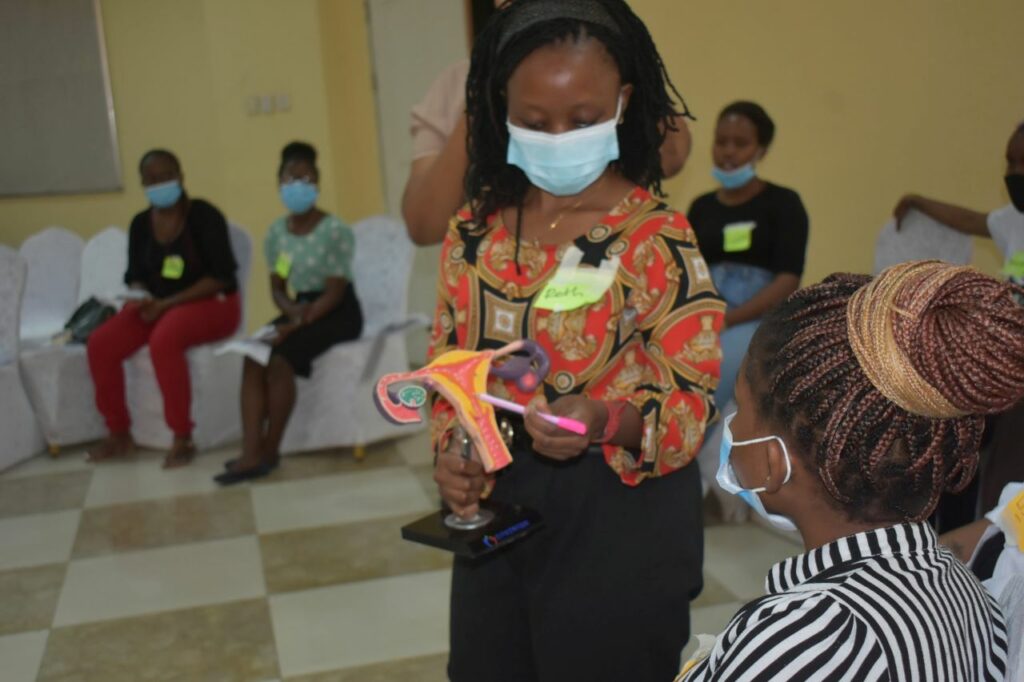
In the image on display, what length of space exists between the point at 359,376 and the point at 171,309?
0.97m

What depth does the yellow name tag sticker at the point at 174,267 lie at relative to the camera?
175 inches

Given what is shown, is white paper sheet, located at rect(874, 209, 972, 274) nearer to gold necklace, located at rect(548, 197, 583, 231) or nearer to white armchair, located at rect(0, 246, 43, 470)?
gold necklace, located at rect(548, 197, 583, 231)

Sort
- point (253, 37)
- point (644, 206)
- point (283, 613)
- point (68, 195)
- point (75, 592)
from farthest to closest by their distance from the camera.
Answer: point (68, 195), point (253, 37), point (75, 592), point (283, 613), point (644, 206)

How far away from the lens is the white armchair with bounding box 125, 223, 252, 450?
4.46 m

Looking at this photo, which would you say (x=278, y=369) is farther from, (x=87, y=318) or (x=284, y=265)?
(x=87, y=318)

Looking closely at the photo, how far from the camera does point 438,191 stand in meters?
1.62

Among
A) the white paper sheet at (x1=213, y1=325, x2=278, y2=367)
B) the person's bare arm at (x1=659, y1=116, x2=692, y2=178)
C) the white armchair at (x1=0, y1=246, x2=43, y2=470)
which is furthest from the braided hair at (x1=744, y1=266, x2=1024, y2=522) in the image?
the white armchair at (x1=0, y1=246, x2=43, y2=470)

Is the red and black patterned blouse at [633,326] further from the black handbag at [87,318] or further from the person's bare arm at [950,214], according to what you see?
the black handbag at [87,318]

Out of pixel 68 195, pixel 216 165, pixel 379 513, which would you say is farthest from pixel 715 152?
pixel 68 195

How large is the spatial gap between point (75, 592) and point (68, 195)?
4143 mm

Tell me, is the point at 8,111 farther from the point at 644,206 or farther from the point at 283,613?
the point at 644,206

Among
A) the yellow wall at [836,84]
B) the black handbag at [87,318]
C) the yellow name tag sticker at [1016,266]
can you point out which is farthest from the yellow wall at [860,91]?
the black handbag at [87,318]

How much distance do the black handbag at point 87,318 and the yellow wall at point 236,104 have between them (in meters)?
1.54

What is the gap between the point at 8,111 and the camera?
622 centimetres
